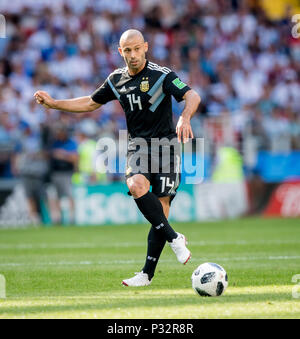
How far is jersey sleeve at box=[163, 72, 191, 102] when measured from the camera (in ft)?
24.1

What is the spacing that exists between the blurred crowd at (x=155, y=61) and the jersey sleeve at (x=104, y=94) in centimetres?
961

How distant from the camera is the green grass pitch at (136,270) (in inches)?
228

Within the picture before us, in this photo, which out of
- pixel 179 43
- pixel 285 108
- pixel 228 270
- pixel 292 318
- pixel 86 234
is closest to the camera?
pixel 292 318

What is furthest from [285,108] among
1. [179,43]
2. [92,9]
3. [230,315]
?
[230,315]

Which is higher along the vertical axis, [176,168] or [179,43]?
[179,43]

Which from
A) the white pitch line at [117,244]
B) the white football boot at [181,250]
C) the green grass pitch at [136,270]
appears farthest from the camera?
the white pitch line at [117,244]

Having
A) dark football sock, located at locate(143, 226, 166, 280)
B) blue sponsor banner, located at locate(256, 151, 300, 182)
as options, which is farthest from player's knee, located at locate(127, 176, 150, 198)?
blue sponsor banner, located at locate(256, 151, 300, 182)

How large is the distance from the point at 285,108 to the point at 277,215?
12.2 ft

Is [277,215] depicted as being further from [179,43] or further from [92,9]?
[92,9]

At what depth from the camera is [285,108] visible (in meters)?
20.5

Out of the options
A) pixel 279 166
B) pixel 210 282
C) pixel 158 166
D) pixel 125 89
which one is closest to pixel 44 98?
pixel 125 89

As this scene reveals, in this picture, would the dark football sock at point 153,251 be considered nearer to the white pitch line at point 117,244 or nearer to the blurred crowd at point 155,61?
the white pitch line at point 117,244

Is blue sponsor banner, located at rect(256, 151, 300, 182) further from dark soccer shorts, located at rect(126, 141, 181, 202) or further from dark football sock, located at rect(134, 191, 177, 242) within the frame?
dark football sock, located at rect(134, 191, 177, 242)

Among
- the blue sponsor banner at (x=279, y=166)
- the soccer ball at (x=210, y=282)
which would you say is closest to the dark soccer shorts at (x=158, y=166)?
the soccer ball at (x=210, y=282)
